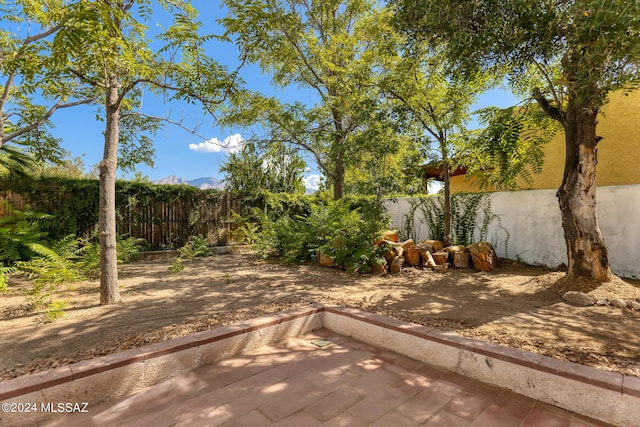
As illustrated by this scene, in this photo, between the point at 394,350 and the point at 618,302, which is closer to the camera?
the point at 394,350

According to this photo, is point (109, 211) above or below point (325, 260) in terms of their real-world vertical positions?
above

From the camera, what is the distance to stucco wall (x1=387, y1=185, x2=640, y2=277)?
5.60 meters

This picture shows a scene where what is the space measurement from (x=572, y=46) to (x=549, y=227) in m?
4.47

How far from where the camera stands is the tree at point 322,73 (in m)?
8.66

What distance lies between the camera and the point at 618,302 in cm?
376

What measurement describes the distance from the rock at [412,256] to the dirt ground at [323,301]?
579mm

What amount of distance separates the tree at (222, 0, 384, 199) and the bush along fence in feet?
10.6

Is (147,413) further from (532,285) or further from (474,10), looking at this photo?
(532,285)

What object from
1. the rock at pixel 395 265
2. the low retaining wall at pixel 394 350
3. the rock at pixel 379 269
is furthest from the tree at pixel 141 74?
the rock at pixel 395 265

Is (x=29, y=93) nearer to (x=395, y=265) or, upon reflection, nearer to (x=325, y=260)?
(x=325, y=260)

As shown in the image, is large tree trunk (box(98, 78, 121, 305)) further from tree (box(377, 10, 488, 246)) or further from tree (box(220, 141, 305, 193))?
tree (box(220, 141, 305, 193))

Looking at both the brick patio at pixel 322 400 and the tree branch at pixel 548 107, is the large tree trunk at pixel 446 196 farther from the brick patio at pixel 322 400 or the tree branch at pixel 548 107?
the brick patio at pixel 322 400

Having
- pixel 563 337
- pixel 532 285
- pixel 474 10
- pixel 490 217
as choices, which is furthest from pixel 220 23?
pixel 490 217

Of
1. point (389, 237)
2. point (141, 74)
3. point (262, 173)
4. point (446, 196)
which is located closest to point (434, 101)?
point (446, 196)
